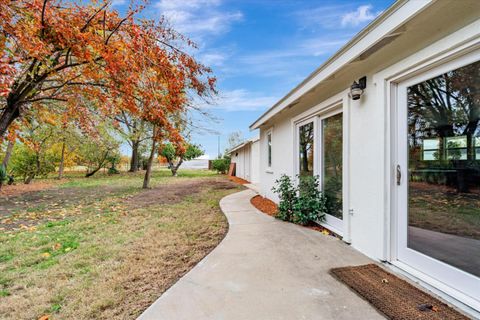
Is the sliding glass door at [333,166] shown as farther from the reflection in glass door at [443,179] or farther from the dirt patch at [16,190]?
the dirt patch at [16,190]

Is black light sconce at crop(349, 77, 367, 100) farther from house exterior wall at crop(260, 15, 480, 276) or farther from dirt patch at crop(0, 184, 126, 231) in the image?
dirt patch at crop(0, 184, 126, 231)

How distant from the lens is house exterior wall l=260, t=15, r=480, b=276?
88.8 inches

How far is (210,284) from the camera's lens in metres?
2.49

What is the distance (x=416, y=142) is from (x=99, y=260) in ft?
13.7

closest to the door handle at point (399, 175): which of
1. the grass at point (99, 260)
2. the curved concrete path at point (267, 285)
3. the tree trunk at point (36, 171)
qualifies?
the curved concrete path at point (267, 285)

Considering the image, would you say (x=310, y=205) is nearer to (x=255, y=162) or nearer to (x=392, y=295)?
(x=392, y=295)

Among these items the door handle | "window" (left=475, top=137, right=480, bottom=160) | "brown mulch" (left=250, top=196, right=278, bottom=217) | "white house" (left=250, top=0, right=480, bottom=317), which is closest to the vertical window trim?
"brown mulch" (left=250, top=196, right=278, bottom=217)

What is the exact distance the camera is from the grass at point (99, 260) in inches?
89.0

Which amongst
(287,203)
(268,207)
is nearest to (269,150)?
(268,207)

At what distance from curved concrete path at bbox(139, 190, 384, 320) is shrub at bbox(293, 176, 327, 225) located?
64cm

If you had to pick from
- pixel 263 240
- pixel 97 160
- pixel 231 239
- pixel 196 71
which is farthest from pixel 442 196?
pixel 97 160

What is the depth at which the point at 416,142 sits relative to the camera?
2.64 meters

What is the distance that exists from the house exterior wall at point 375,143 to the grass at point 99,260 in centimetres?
219

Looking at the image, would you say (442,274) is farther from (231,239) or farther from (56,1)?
(56,1)
